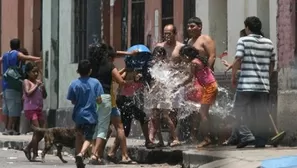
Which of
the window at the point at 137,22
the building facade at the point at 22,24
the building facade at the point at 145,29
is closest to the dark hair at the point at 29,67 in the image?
the building facade at the point at 145,29

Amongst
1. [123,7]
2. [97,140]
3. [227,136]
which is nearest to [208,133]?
[227,136]

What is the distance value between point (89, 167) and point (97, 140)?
46 centimetres

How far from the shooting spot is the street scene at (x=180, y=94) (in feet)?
40.3

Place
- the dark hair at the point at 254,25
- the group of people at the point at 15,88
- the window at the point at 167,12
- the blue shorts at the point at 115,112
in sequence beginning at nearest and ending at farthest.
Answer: the dark hair at the point at 254,25, the blue shorts at the point at 115,112, the group of people at the point at 15,88, the window at the point at 167,12

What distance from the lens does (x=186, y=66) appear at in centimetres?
1380

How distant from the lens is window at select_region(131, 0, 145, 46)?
1934 cm

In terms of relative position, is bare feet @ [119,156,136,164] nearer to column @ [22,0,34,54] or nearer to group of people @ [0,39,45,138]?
group of people @ [0,39,45,138]

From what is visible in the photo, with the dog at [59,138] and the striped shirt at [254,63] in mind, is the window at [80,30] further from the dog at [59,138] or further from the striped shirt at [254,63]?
the striped shirt at [254,63]

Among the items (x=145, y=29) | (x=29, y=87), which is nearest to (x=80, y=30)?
(x=145, y=29)

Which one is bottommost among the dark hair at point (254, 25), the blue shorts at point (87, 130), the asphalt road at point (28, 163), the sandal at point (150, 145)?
the asphalt road at point (28, 163)

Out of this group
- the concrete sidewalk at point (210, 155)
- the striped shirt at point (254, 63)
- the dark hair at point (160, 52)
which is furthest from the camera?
the dark hair at point (160, 52)

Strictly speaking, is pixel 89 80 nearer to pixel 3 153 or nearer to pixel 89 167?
pixel 89 167

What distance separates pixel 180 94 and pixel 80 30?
25.7 feet

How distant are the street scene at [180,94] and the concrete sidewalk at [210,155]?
0.01 meters
